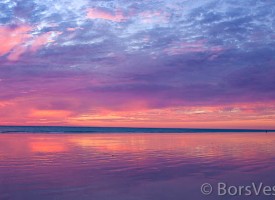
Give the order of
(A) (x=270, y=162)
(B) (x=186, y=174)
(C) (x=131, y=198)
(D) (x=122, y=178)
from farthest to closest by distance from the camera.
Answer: (A) (x=270, y=162), (B) (x=186, y=174), (D) (x=122, y=178), (C) (x=131, y=198)

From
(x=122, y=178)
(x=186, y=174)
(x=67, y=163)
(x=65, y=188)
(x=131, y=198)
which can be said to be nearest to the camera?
(x=131, y=198)

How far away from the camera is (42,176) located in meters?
16.2

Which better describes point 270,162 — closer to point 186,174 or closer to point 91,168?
point 186,174

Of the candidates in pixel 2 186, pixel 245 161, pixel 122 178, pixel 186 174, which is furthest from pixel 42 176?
pixel 245 161

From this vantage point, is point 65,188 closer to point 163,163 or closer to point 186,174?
point 186,174

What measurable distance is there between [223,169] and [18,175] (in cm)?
1125

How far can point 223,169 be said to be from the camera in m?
19.1

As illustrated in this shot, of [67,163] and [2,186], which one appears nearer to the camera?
[2,186]

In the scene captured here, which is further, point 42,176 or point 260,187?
→ point 42,176

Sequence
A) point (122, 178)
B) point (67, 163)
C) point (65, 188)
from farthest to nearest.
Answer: point (67, 163) < point (122, 178) < point (65, 188)

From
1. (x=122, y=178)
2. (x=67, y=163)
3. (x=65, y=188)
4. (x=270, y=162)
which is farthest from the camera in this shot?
(x=270, y=162)

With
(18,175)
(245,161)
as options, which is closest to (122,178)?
(18,175)

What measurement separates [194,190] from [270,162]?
10900 millimetres

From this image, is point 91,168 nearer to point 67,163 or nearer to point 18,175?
point 67,163
